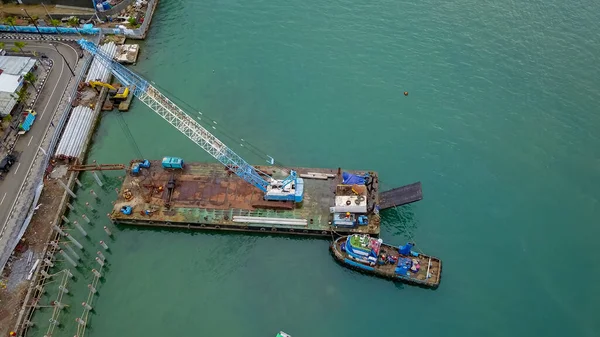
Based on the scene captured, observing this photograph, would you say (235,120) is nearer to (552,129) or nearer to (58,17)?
(58,17)

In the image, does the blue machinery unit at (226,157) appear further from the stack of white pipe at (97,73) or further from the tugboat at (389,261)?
the stack of white pipe at (97,73)

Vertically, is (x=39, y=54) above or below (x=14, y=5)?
below

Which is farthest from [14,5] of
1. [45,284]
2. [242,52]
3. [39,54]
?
[45,284]

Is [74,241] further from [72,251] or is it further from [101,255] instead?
[101,255]

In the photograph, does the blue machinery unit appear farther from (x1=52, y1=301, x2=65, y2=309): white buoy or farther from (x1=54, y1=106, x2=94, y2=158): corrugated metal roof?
(x1=52, y1=301, x2=65, y2=309): white buoy

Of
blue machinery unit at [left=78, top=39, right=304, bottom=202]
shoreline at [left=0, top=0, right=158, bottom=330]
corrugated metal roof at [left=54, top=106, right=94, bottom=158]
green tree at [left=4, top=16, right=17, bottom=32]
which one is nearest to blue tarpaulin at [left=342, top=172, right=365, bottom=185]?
blue machinery unit at [left=78, top=39, right=304, bottom=202]

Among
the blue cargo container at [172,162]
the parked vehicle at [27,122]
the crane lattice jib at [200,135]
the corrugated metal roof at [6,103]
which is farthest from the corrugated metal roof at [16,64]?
the blue cargo container at [172,162]
